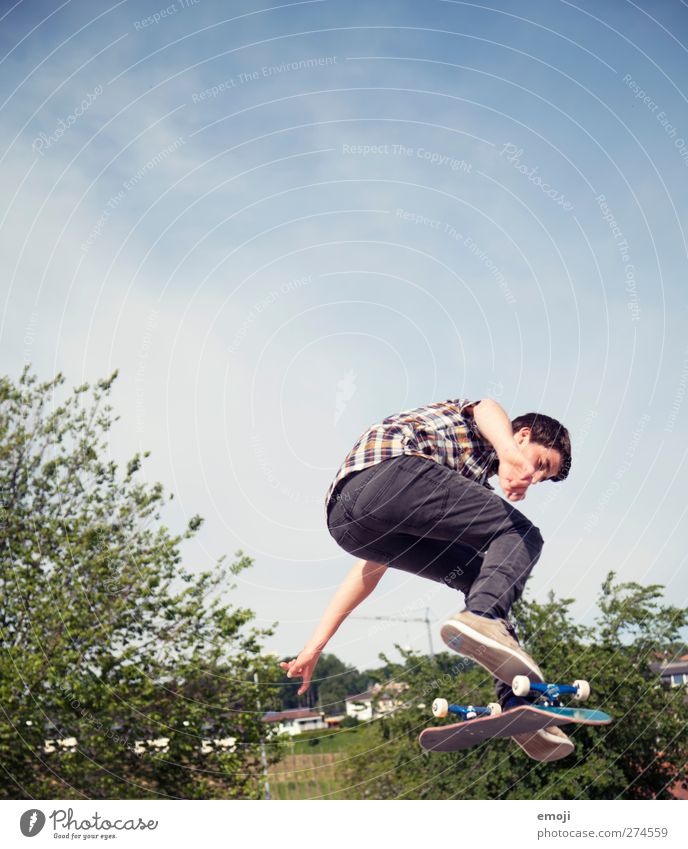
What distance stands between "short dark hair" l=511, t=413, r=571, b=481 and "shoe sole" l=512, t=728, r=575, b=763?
1.87 meters

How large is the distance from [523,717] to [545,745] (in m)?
0.78

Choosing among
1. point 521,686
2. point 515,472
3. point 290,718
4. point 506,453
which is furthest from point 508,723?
point 290,718

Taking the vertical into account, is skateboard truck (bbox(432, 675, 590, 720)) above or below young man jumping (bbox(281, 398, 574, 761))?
below

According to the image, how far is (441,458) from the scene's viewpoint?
22.1ft

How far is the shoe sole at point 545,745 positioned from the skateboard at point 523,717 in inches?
6.1

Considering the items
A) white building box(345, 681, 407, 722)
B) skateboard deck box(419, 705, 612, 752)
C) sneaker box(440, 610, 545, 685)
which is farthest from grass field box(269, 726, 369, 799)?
sneaker box(440, 610, 545, 685)

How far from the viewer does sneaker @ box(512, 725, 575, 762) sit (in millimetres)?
6652

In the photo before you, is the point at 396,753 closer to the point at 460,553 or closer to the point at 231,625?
the point at 231,625

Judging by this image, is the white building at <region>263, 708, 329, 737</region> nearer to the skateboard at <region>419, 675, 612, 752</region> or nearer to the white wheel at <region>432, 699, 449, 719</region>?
the skateboard at <region>419, 675, 612, 752</region>

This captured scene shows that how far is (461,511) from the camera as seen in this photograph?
612cm

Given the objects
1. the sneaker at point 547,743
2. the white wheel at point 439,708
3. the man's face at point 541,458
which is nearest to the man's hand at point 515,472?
the man's face at point 541,458

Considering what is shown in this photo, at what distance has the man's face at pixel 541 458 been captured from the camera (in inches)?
260
